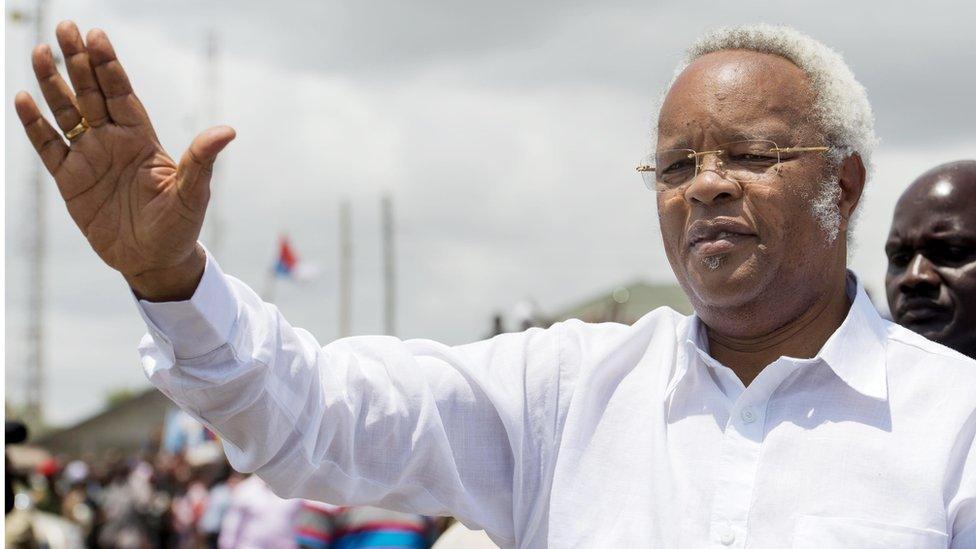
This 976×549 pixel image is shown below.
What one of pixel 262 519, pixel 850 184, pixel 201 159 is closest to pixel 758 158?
pixel 850 184

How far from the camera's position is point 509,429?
112 inches

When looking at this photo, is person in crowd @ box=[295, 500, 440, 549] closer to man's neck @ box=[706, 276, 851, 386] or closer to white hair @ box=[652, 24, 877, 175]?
man's neck @ box=[706, 276, 851, 386]

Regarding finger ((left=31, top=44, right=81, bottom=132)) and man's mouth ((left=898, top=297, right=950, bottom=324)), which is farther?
man's mouth ((left=898, top=297, right=950, bottom=324))

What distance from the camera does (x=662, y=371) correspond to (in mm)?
2875

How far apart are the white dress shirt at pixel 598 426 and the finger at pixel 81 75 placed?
34 centimetres

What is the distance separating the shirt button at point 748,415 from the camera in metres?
2.71

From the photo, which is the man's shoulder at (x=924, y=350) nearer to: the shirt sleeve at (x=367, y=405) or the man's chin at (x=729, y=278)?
the man's chin at (x=729, y=278)

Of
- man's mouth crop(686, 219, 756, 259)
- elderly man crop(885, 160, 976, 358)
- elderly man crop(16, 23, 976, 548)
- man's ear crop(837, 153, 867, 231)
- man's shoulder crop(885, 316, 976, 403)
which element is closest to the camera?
elderly man crop(16, 23, 976, 548)

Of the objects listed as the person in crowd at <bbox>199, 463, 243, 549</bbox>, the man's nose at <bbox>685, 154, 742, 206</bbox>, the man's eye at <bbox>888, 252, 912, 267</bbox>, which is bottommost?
the person in crowd at <bbox>199, 463, 243, 549</bbox>

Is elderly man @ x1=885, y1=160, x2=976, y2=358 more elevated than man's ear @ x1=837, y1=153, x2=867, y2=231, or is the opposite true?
man's ear @ x1=837, y1=153, x2=867, y2=231

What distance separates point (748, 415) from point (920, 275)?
1391 mm

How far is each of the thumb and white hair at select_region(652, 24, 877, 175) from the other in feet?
3.78

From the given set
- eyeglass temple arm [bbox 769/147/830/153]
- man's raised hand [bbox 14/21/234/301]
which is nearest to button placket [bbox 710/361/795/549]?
eyeglass temple arm [bbox 769/147/830/153]

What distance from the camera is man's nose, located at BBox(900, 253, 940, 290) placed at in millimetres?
3861
